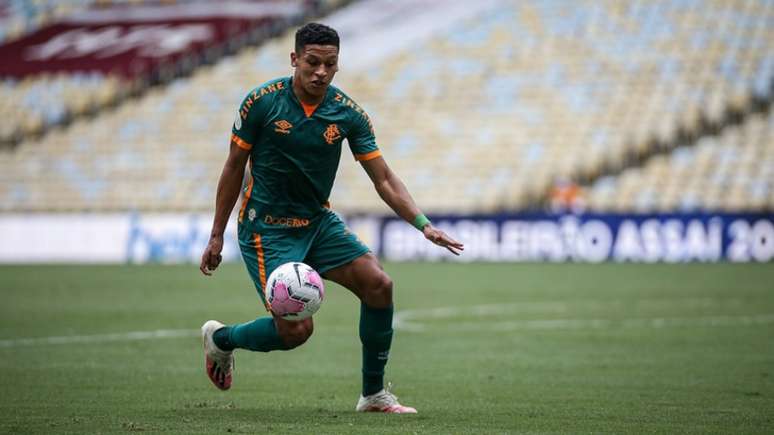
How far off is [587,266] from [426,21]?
1266cm

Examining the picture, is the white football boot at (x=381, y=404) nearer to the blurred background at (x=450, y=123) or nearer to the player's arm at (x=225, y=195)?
the player's arm at (x=225, y=195)

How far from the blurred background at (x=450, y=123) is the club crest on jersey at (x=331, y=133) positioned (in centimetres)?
2018

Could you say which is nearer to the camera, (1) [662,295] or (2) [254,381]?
(2) [254,381]

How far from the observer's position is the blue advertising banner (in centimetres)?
2675

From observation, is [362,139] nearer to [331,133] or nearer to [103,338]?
[331,133]

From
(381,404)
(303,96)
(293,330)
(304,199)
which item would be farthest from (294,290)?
(303,96)

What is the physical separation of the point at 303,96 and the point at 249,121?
0.34 m

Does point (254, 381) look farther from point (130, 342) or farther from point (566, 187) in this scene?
point (566, 187)

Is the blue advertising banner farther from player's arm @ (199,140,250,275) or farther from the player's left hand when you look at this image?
player's arm @ (199,140,250,275)

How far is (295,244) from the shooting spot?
7594mm

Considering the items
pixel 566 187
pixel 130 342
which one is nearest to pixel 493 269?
pixel 566 187

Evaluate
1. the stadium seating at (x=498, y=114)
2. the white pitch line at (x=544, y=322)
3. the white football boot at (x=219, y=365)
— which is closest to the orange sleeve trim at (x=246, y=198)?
the white football boot at (x=219, y=365)

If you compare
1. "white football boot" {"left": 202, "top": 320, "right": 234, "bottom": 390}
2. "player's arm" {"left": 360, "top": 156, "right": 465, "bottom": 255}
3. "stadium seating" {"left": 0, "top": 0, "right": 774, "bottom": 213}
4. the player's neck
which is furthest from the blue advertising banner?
the player's neck

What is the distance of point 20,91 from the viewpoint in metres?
39.3
